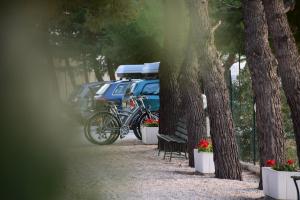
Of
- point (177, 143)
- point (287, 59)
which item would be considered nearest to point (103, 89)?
point (177, 143)

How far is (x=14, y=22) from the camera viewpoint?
126 cm

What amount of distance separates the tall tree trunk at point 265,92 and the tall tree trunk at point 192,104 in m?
3.13

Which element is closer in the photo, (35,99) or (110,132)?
(35,99)

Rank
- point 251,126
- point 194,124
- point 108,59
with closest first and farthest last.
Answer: point 194,124, point 251,126, point 108,59

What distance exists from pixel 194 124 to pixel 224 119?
209 cm

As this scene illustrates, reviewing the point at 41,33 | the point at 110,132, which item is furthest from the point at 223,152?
the point at 41,33

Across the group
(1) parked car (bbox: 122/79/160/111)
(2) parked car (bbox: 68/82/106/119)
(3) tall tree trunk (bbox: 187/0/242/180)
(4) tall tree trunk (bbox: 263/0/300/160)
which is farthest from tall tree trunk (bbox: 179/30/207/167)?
(1) parked car (bbox: 122/79/160/111)

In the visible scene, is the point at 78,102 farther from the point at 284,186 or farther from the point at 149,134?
the point at 149,134

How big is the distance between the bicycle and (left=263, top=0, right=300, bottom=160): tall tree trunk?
7602 millimetres

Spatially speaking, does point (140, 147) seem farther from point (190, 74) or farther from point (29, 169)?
point (29, 169)

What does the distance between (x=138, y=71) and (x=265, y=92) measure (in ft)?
86.7

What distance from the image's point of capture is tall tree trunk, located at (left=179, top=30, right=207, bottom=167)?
1449cm

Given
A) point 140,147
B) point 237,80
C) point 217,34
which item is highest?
point 217,34

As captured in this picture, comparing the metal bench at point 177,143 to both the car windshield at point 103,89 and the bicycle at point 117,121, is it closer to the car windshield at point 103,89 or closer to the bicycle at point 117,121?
the bicycle at point 117,121
